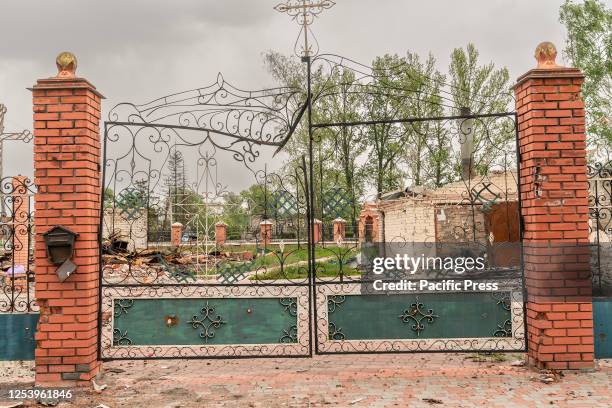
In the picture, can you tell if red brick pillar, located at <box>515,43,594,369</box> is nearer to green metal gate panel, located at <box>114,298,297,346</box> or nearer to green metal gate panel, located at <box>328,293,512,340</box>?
green metal gate panel, located at <box>328,293,512,340</box>

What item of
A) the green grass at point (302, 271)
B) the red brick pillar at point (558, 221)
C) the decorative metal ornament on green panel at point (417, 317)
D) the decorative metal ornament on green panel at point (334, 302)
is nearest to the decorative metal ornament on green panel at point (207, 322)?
the green grass at point (302, 271)

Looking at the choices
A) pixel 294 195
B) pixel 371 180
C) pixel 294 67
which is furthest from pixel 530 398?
pixel 371 180

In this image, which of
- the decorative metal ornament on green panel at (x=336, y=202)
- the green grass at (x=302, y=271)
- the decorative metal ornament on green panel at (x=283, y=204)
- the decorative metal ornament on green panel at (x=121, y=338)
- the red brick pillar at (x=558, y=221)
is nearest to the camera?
the red brick pillar at (x=558, y=221)

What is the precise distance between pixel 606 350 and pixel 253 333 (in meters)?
3.81

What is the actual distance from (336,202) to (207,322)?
1.97 m

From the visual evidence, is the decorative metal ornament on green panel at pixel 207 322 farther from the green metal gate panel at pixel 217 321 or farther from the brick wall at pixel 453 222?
the brick wall at pixel 453 222

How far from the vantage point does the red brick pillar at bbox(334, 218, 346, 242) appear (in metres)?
6.05

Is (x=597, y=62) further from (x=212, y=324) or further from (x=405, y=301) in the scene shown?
(x=212, y=324)

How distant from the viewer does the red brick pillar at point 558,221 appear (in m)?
5.10

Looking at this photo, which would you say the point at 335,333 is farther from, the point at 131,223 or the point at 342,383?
the point at 131,223

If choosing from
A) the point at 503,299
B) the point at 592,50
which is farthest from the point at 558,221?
the point at 592,50

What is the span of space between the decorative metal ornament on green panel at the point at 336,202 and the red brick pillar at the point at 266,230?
70cm

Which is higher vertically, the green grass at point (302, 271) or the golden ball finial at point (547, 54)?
the golden ball finial at point (547, 54)

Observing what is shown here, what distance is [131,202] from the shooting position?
5.81 m
